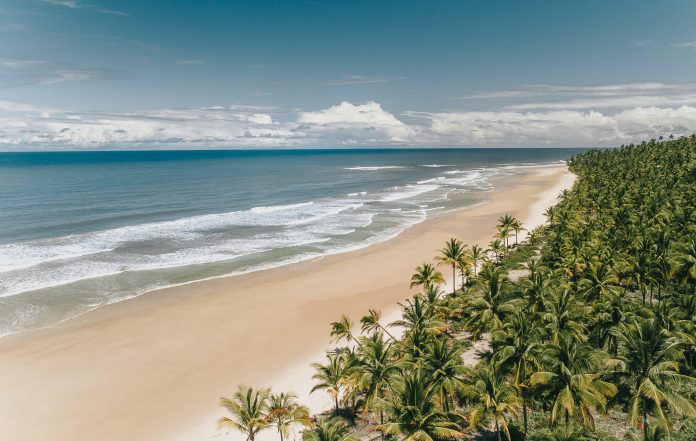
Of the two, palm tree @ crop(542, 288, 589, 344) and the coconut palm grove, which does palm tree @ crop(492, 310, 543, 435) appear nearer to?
the coconut palm grove

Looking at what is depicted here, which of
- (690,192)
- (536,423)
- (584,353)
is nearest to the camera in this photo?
(584,353)

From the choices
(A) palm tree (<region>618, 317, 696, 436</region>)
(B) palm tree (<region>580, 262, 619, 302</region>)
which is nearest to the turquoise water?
(B) palm tree (<region>580, 262, 619, 302</region>)

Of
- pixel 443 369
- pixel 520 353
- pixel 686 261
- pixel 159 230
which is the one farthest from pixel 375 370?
pixel 159 230

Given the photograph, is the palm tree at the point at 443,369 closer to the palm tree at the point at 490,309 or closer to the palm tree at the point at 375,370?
the palm tree at the point at 375,370

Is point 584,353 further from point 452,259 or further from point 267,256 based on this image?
point 267,256

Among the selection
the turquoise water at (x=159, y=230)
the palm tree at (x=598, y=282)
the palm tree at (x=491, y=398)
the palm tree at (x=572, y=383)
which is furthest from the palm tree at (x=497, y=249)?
the palm tree at (x=491, y=398)

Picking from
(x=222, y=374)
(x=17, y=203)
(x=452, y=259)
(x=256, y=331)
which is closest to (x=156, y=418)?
(x=222, y=374)
